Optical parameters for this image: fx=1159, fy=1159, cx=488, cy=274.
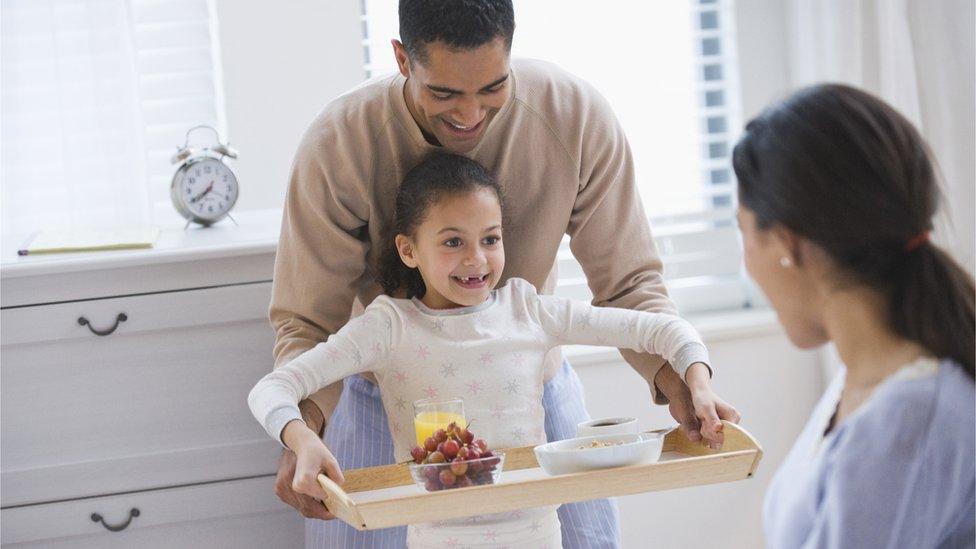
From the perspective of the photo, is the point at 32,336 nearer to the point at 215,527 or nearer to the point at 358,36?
the point at 215,527

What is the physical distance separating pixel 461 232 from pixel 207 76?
118 centimetres

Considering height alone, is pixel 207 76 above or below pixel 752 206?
above

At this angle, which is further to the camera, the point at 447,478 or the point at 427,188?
the point at 427,188

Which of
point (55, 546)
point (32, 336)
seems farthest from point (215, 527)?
point (32, 336)

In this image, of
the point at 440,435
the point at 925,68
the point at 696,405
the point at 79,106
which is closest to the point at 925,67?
the point at 925,68

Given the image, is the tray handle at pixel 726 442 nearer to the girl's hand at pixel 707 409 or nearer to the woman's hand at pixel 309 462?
the girl's hand at pixel 707 409

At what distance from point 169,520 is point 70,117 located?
1.02 m

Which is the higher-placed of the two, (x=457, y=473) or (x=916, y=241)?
(x=916, y=241)

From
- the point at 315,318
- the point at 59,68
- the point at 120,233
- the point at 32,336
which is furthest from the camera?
the point at 59,68

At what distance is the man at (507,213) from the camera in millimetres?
2002

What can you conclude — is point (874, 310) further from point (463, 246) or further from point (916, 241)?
point (463, 246)

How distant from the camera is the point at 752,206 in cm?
120

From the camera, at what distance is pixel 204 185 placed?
2453 mm

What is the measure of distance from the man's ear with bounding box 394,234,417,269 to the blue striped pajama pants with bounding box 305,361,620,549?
0.92 feet
